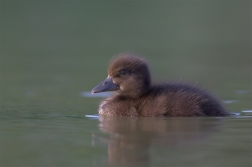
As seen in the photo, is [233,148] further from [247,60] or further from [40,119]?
[247,60]

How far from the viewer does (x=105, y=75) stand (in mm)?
16641

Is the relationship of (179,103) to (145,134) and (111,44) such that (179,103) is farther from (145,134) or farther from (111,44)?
(111,44)

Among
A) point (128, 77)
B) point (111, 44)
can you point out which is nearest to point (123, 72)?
point (128, 77)

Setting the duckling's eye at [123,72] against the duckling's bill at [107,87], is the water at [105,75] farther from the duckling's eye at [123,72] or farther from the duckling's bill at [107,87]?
the duckling's eye at [123,72]

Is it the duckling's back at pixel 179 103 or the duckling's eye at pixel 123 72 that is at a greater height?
the duckling's eye at pixel 123 72

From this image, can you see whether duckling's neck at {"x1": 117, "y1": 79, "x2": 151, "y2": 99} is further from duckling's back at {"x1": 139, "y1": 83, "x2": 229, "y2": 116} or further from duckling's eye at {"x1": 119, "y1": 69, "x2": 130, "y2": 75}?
duckling's eye at {"x1": 119, "y1": 69, "x2": 130, "y2": 75}

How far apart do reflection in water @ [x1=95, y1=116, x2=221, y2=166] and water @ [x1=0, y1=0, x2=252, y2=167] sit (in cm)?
1

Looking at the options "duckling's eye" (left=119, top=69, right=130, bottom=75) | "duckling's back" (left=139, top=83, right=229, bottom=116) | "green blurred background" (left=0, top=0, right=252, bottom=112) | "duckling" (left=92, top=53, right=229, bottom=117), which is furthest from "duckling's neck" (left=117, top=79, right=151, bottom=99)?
"green blurred background" (left=0, top=0, right=252, bottom=112)

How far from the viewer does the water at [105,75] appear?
8219 millimetres

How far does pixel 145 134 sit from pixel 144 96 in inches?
67.5

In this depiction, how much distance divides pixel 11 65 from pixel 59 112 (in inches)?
305

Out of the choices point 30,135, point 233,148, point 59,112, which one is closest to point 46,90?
point 59,112

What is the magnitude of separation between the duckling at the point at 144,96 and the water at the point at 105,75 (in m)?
0.26

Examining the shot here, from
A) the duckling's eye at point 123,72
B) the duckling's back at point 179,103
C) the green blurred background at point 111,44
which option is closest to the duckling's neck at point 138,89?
the duckling's back at point 179,103
